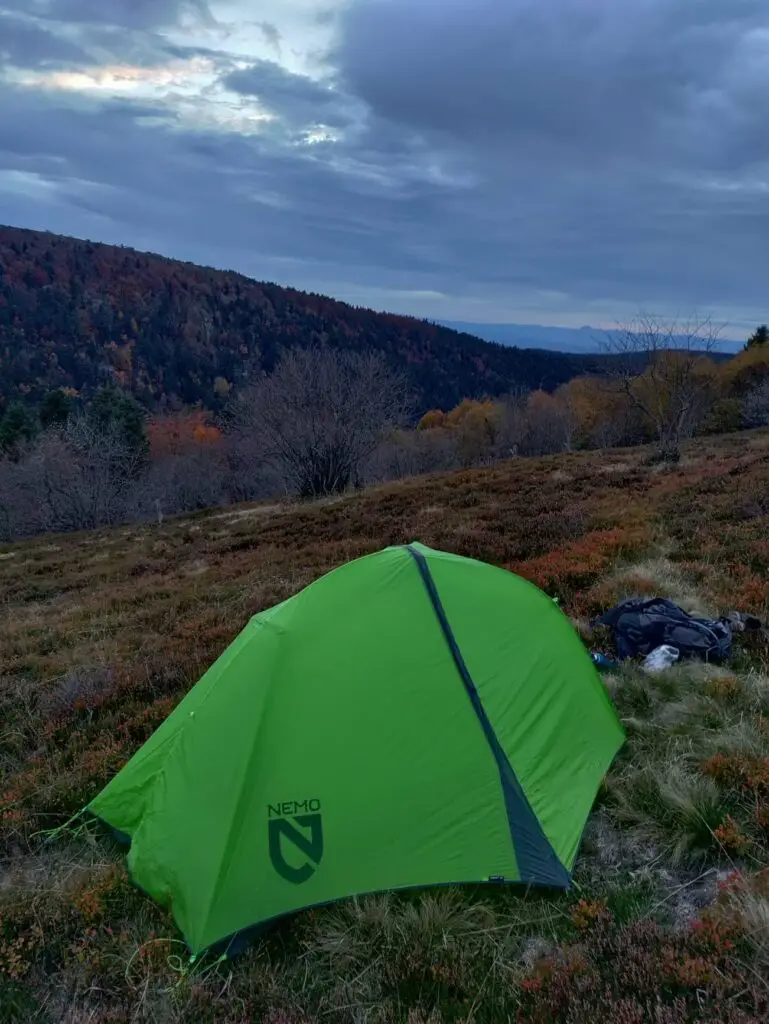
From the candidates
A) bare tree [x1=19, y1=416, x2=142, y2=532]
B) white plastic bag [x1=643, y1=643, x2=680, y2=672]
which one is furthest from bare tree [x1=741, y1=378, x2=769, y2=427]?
white plastic bag [x1=643, y1=643, x2=680, y2=672]

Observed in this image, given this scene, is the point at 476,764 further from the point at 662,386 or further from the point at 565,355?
the point at 565,355

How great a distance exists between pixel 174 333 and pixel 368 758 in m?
168

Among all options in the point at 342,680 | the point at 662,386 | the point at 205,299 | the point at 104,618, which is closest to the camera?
the point at 342,680

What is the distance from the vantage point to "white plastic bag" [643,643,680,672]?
529 cm

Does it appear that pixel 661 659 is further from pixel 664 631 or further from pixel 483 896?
pixel 483 896

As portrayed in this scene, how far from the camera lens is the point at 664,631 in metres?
5.63

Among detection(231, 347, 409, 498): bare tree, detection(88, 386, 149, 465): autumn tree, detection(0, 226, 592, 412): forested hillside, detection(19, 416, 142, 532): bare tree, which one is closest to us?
detection(231, 347, 409, 498): bare tree

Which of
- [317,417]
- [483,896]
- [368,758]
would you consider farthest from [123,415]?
[483,896]

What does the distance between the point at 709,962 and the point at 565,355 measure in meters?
190

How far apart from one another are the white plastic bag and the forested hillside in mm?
110925

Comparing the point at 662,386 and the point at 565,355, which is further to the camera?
the point at 565,355

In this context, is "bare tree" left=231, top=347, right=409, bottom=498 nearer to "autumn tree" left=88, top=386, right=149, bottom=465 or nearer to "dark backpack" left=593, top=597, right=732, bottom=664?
"dark backpack" left=593, top=597, right=732, bottom=664

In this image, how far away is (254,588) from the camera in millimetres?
10562

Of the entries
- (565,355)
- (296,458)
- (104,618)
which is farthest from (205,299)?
(104,618)
